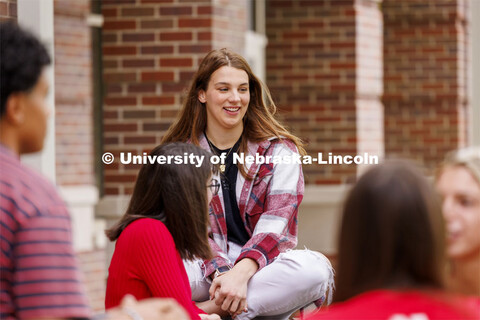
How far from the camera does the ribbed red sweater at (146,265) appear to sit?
331 cm

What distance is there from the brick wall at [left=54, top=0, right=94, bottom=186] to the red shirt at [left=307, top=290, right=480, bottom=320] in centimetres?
543

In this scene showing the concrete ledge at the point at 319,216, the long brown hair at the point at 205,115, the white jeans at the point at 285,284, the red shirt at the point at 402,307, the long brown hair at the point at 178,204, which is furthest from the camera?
the concrete ledge at the point at 319,216

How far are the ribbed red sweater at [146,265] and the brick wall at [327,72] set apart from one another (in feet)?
16.9

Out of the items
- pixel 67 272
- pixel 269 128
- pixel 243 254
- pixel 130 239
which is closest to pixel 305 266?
pixel 243 254

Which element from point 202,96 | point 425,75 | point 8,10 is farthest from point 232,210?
point 425,75

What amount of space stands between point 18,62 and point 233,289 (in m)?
2.17

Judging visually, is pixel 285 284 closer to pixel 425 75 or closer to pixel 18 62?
pixel 18 62

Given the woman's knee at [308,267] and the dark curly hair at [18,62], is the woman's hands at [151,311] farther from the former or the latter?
the woman's knee at [308,267]

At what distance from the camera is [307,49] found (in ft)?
28.2

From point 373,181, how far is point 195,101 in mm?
2876

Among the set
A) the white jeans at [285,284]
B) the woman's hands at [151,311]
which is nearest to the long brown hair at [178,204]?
the white jeans at [285,284]

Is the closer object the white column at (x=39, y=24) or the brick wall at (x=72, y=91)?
the white column at (x=39, y=24)

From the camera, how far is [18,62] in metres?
2.21
